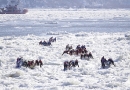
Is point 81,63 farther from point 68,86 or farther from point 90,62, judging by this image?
point 68,86

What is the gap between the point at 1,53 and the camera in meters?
31.6

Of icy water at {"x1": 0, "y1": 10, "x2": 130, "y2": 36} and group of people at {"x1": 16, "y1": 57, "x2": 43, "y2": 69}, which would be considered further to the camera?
icy water at {"x1": 0, "y1": 10, "x2": 130, "y2": 36}

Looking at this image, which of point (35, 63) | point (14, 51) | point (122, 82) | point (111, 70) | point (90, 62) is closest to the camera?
point (122, 82)

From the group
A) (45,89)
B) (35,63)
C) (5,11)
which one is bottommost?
(45,89)

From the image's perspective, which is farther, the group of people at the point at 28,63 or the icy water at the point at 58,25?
the icy water at the point at 58,25

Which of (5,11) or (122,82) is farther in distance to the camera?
(5,11)

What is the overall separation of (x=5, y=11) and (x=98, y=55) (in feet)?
340

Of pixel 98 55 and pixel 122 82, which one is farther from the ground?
pixel 98 55

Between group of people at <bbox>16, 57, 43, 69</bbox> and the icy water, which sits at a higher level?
the icy water

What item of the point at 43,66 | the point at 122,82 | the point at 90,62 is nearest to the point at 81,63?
the point at 90,62

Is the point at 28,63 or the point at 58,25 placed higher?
the point at 58,25

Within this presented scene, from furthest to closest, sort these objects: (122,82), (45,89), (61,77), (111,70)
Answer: (111,70) → (61,77) → (122,82) → (45,89)

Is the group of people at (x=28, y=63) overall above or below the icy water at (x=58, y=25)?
below

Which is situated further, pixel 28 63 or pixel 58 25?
pixel 58 25
